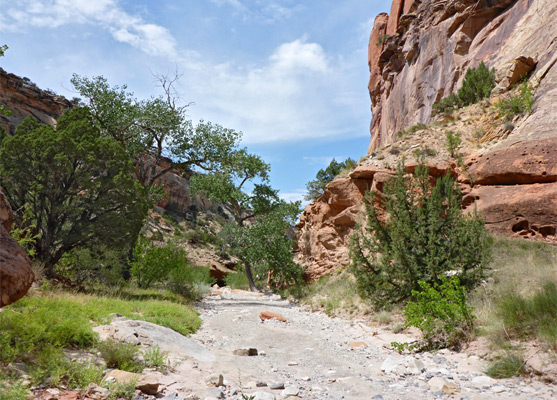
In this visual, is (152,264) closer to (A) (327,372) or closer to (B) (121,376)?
(A) (327,372)

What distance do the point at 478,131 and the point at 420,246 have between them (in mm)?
10197

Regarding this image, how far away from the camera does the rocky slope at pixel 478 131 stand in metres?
11.8

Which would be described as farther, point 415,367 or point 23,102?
point 23,102

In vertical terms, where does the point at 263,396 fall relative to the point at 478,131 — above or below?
below

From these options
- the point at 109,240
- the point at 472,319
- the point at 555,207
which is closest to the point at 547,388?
the point at 472,319

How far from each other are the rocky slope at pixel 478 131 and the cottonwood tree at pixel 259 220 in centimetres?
137

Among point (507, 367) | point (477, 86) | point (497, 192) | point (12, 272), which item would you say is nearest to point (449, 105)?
point (477, 86)

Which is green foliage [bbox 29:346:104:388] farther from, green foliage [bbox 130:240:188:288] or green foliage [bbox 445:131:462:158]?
green foliage [bbox 445:131:462:158]

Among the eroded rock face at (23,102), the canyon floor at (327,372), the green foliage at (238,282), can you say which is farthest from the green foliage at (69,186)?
the eroded rock face at (23,102)

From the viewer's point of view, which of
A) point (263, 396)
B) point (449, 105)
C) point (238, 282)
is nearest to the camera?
point (263, 396)

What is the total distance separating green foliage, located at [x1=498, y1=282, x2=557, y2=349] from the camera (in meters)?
4.99

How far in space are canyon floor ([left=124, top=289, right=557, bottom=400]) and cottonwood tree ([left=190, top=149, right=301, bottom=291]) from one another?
1150 cm

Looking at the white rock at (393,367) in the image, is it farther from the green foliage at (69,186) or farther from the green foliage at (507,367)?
the green foliage at (69,186)

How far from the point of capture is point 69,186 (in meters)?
12.3
